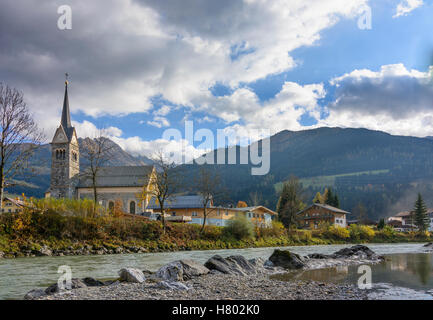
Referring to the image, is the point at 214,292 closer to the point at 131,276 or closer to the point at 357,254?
the point at 131,276

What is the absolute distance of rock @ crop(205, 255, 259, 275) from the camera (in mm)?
19016

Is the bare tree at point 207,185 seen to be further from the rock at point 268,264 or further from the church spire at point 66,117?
the church spire at point 66,117

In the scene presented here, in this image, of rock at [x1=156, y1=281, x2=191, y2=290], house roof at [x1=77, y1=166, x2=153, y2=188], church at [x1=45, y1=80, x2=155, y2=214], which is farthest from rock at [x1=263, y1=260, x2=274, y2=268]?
house roof at [x1=77, y1=166, x2=153, y2=188]

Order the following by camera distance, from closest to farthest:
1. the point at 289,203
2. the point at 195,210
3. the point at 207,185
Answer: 1. the point at 207,185
2. the point at 195,210
3. the point at 289,203

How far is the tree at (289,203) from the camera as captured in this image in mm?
74250

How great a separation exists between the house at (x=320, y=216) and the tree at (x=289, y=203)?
17.1 meters

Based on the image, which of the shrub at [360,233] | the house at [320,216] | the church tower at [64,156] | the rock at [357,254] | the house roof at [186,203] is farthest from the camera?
the house at [320,216]

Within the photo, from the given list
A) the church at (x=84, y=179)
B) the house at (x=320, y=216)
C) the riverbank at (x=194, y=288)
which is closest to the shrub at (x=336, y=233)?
the house at (x=320, y=216)

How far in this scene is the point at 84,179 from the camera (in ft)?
262

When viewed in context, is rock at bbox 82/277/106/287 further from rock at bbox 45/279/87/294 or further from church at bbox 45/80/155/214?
church at bbox 45/80/155/214

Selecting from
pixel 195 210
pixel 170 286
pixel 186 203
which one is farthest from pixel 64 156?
pixel 170 286

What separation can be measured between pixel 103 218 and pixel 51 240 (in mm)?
7057

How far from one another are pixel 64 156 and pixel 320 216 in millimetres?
64748
